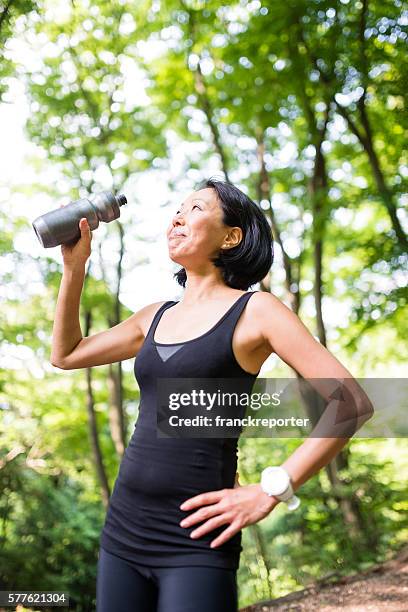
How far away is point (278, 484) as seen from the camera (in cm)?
92

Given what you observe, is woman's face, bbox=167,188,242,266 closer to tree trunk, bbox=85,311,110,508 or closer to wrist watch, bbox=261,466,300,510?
wrist watch, bbox=261,466,300,510

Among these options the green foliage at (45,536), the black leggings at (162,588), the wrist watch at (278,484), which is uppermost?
the green foliage at (45,536)

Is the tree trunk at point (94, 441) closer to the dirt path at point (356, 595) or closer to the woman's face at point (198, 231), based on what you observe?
the dirt path at point (356, 595)

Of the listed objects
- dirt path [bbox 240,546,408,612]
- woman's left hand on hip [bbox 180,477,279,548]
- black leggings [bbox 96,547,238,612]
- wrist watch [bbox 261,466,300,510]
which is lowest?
dirt path [bbox 240,546,408,612]

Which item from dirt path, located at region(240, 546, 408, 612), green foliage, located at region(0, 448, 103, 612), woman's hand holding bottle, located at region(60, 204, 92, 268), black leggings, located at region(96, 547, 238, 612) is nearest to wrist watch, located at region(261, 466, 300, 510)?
black leggings, located at region(96, 547, 238, 612)

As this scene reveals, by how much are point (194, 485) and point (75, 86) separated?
5003mm

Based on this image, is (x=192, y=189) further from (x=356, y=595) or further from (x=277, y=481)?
(x=277, y=481)

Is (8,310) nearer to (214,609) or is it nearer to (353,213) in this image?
(353,213)

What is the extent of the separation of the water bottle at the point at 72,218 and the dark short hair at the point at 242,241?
0.19 metres

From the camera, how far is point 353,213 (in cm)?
573

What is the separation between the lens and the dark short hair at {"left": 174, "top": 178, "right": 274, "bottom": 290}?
122 centimetres

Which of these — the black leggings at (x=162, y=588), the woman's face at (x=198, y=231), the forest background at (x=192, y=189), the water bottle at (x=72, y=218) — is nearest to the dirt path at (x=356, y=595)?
the forest background at (x=192, y=189)

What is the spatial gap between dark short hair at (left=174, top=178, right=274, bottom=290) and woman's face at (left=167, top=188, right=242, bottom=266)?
16 mm

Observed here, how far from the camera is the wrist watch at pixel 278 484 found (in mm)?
921
